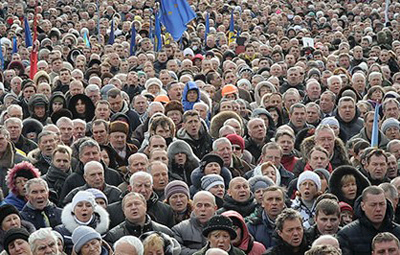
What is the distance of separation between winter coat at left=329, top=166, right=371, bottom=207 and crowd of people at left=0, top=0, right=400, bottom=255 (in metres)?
0.02

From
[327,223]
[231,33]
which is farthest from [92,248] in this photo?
[231,33]

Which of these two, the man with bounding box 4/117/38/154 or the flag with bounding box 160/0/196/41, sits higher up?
the flag with bounding box 160/0/196/41

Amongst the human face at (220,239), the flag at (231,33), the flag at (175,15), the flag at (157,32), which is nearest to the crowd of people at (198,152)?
the human face at (220,239)

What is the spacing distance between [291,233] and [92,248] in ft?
5.87

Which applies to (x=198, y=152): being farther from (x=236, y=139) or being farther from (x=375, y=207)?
(x=375, y=207)

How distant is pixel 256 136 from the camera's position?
13367 mm

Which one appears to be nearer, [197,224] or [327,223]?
[327,223]

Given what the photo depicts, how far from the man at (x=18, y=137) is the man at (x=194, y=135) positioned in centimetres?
200

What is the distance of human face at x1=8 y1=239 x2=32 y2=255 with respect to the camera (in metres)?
8.82

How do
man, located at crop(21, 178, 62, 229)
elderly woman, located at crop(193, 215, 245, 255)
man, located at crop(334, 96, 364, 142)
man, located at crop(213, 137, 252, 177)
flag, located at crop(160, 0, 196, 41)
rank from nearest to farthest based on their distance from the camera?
1. elderly woman, located at crop(193, 215, 245, 255)
2. man, located at crop(21, 178, 62, 229)
3. man, located at crop(213, 137, 252, 177)
4. man, located at crop(334, 96, 364, 142)
5. flag, located at crop(160, 0, 196, 41)

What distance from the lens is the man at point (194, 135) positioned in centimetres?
1318

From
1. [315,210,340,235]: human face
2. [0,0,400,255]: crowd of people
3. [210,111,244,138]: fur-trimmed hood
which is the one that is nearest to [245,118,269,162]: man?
[0,0,400,255]: crowd of people

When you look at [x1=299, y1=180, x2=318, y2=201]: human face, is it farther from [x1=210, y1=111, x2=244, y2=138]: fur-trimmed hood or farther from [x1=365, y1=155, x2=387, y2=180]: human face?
[x1=210, y1=111, x2=244, y2=138]: fur-trimmed hood

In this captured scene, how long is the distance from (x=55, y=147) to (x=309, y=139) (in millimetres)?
3134
